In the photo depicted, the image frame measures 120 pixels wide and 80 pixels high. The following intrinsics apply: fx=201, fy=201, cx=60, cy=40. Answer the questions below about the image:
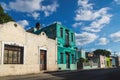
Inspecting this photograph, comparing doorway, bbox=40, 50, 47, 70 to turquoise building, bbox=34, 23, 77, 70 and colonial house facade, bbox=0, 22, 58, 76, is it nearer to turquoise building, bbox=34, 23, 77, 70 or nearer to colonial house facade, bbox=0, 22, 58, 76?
colonial house facade, bbox=0, 22, 58, 76

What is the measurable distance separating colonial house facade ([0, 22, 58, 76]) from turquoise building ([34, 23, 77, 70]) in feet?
11.7

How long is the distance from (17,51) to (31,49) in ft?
8.17

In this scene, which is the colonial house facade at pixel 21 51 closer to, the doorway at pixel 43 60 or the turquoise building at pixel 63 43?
the doorway at pixel 43 60

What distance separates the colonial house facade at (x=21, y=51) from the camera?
21438 mm

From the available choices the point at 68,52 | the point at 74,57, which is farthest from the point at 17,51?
the point at 74,57

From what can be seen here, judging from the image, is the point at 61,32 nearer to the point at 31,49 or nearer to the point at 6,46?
the point at 31,49

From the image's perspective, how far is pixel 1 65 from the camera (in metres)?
20.7


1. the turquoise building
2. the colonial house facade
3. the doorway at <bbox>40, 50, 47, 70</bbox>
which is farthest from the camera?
the turquoise building

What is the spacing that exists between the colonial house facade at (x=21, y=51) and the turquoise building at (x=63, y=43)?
11.7ft

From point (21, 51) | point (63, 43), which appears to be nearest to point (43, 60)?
point (21, 51)

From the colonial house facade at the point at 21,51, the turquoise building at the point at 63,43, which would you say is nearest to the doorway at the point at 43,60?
the colonial house facade at the point at 21,51

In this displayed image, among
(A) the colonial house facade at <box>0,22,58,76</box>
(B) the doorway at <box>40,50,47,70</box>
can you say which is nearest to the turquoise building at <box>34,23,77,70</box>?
(A) the colonial house facade at <box>0,22,58,76</box>

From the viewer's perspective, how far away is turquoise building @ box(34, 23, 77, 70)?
108 feet

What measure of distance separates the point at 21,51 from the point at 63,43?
11.8 meters
